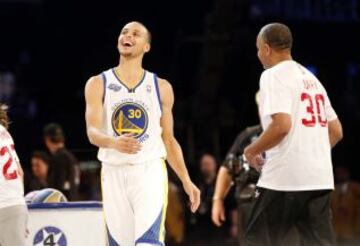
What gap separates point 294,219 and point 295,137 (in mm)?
474

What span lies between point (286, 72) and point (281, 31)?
28 centimetres

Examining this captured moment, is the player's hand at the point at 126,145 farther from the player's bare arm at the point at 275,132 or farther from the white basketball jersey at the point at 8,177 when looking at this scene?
the white basketball jersey at the point at 8,177

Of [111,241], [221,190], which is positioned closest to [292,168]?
[111,241]

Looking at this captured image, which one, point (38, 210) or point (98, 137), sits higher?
point (98, 137)

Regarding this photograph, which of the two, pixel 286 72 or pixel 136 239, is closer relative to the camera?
pixel 286 72

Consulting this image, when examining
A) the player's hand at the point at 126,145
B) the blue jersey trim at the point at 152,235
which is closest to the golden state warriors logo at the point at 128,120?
the player's hand at the point at 126,145

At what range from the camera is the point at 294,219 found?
18.7ft

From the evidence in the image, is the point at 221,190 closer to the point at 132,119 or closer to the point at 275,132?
the point at 132,119

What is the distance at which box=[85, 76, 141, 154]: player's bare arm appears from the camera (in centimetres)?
603

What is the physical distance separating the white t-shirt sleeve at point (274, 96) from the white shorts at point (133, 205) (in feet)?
3.70

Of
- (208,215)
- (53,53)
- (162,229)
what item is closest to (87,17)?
(53,53)

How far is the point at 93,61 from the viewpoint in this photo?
1891cm

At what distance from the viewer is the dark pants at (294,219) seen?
5.66 m

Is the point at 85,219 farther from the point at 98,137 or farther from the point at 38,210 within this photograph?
the point at 98,137
